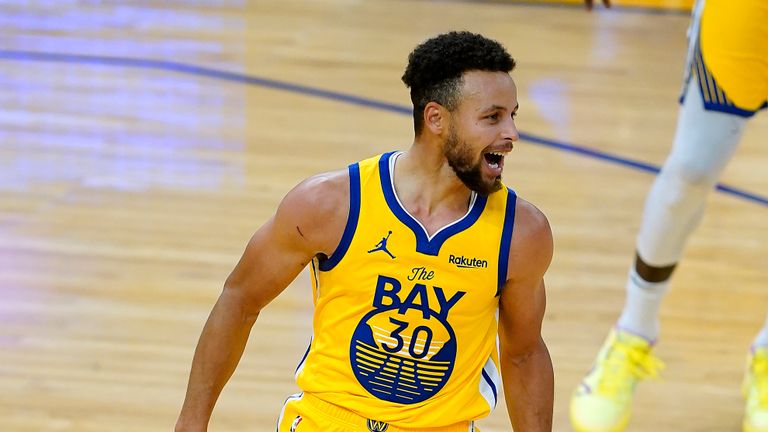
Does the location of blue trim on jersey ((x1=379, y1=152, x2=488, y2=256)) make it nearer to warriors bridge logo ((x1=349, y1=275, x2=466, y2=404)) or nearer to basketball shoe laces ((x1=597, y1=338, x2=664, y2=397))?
warriors bridge logo ((x1=349, y1=275, x2=466, y2=404))

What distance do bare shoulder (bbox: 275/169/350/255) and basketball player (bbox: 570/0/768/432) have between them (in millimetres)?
1492

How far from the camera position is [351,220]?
2.33 meters

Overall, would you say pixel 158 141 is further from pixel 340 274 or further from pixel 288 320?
pixel 340 274

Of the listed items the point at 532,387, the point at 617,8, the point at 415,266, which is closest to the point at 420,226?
the point at 415,266

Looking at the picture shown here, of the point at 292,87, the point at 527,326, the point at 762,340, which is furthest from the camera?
the point at 292,87

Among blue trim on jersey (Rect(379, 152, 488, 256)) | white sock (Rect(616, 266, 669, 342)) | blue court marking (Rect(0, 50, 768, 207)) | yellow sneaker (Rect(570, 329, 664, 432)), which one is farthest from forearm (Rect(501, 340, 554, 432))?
blue court marking (Rect(0, 50, 768, 207))

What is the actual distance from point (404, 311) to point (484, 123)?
0.42m

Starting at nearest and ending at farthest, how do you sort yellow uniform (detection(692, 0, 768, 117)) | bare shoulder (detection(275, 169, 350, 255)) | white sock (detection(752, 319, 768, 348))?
bare shoulder (detection(275, 169, 350, 255))
yellow uniform (detection(692, 0, 768, 117))
white sock (detection(752, 319, 768, 348))

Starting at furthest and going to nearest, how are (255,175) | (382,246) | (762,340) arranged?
(255,175) < (762,340) < (382,246)

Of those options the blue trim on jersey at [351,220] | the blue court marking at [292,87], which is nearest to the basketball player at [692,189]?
the blue trim on jersey at [351,220]

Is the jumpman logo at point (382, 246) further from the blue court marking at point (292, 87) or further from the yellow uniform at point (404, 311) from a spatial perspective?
the blue court marking at point (292, 87)

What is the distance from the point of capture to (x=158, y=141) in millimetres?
6090

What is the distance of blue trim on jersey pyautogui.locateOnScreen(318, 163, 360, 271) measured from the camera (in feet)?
7.66

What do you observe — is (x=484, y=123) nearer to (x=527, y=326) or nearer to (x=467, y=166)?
(x=467, y=166)
